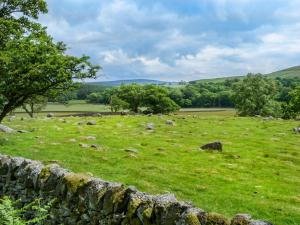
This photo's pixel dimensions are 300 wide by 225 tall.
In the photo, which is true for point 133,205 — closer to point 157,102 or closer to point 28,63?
point 28,63

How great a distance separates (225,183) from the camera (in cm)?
2223

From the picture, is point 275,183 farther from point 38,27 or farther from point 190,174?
point 38,27

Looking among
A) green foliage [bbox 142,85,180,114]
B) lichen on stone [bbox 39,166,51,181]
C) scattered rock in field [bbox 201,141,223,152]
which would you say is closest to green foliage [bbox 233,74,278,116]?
green foliage [bbox 142,85,180,114]

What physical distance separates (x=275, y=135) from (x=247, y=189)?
22.5 metres

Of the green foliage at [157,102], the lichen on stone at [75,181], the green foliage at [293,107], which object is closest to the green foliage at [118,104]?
the green foliage at [157,102]

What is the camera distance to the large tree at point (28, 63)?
30220 millimetres

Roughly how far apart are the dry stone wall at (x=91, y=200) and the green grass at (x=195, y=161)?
254 inches

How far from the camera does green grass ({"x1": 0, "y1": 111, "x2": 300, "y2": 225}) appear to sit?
1903 centimetres

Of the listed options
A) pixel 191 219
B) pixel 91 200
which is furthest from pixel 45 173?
pixel 191 219

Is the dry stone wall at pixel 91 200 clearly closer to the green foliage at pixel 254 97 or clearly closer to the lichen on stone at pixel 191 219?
the lichen on stone at pixel 191 219

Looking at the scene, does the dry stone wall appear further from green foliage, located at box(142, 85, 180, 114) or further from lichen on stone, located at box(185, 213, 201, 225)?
green foliage, located at box(142, 85, 180, 114)

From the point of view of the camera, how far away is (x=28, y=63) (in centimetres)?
3120

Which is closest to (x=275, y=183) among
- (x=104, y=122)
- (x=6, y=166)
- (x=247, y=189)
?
(x=247, y=189)

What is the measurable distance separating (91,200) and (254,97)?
322ft
